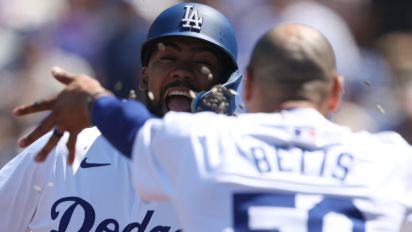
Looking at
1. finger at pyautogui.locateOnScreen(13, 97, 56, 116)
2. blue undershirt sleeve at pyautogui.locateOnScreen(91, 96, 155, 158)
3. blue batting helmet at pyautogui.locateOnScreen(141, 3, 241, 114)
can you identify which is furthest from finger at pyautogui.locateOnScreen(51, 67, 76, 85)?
blue batting helmet at pyautogui.locateOnScreen(141, 3, 241, 114)

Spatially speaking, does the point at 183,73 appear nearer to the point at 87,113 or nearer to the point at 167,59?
the point at 167,59

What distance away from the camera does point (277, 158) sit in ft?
12.0

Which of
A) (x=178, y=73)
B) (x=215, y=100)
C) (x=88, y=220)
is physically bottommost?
(x=88, y=220)

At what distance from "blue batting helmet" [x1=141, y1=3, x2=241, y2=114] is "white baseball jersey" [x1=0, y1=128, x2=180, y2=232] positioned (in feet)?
2.14

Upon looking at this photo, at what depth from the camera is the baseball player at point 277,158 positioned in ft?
11.8

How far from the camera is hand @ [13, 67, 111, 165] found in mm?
3916

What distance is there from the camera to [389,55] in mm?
7453

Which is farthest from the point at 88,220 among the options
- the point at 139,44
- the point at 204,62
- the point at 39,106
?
the point at 139,44

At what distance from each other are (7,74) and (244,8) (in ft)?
6.91

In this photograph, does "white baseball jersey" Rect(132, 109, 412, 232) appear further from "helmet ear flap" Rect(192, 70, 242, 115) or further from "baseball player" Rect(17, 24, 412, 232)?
"helmet ear flap" Rect(192, 70, 242, 115)

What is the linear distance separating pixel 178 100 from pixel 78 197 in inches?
28.1

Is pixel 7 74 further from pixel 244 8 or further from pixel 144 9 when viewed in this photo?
pixel 244 8

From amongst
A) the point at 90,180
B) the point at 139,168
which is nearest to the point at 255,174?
the point at 139,168

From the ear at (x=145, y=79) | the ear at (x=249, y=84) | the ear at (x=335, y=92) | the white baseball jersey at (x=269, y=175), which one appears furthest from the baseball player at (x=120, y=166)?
the white baseball jersey at (x=269, y=175)
